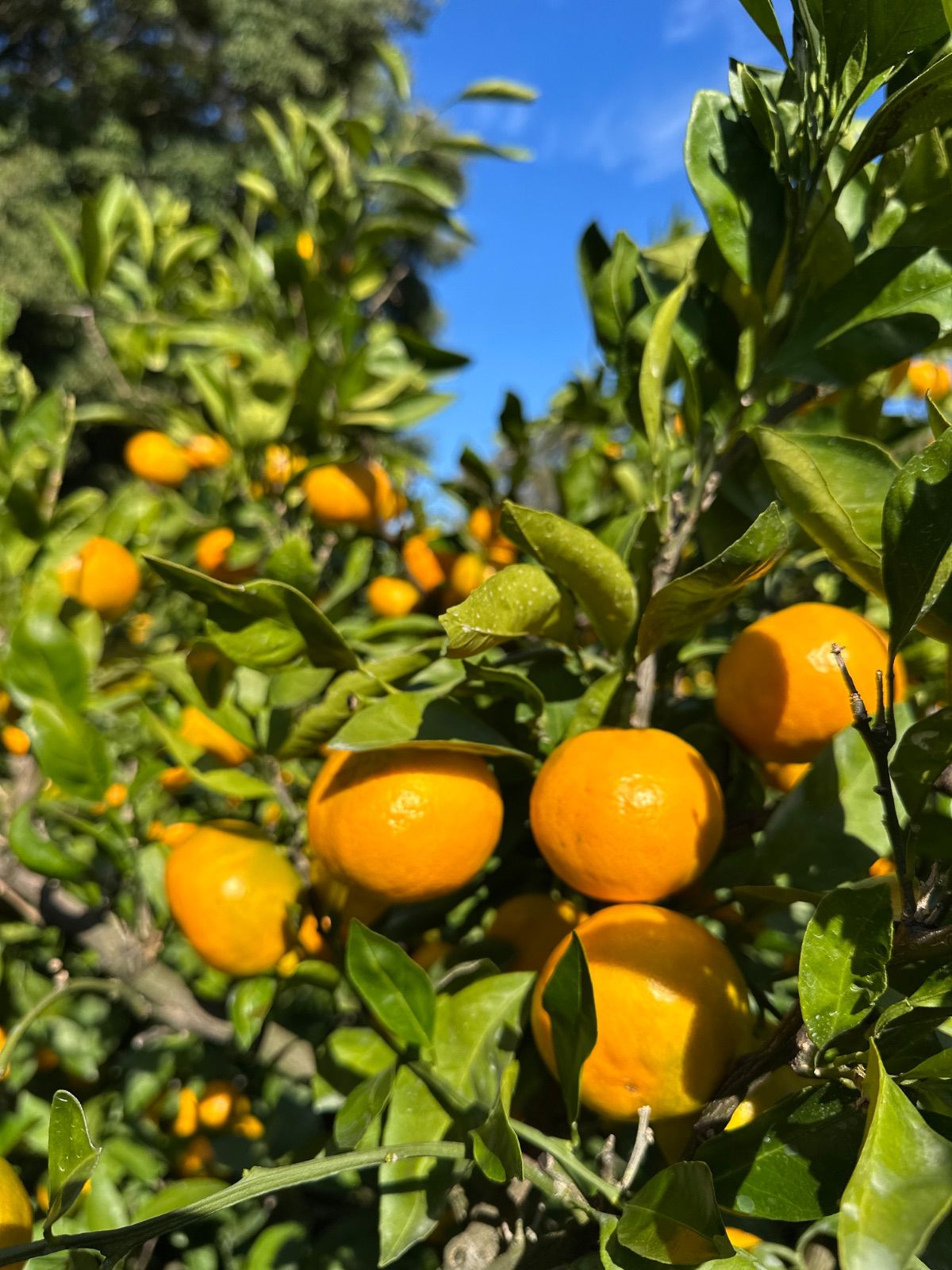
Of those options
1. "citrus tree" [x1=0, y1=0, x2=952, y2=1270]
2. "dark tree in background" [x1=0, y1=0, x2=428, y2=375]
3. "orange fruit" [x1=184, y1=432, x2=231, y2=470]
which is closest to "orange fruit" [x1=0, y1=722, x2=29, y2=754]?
"citrus tree" [x1=0, y1=0, x2=952, y2=1270]

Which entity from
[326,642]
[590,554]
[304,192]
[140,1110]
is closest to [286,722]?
[326,642]

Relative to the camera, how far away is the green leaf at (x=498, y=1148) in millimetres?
351

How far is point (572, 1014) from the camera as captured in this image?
0.39m

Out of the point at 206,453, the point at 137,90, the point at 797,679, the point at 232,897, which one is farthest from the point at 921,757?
the point at 137,90

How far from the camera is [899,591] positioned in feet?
1.15

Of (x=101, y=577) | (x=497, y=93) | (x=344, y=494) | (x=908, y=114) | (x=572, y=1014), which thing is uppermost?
(x=497, y=93)

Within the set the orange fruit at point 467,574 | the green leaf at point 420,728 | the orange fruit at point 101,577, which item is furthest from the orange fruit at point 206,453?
the green leaf at point 420,728

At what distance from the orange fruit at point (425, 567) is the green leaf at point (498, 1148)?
604 mm

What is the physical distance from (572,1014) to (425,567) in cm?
61

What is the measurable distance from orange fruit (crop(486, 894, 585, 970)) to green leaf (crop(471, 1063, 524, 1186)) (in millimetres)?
→ 154

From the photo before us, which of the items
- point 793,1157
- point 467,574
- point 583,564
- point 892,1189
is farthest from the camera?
point 467,574

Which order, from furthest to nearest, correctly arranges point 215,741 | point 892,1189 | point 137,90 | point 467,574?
point 137,90, point 467,574, point 215,741, point 892,1189

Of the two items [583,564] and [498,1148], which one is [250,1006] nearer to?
[498,1148]

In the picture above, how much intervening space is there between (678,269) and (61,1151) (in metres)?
0.73
